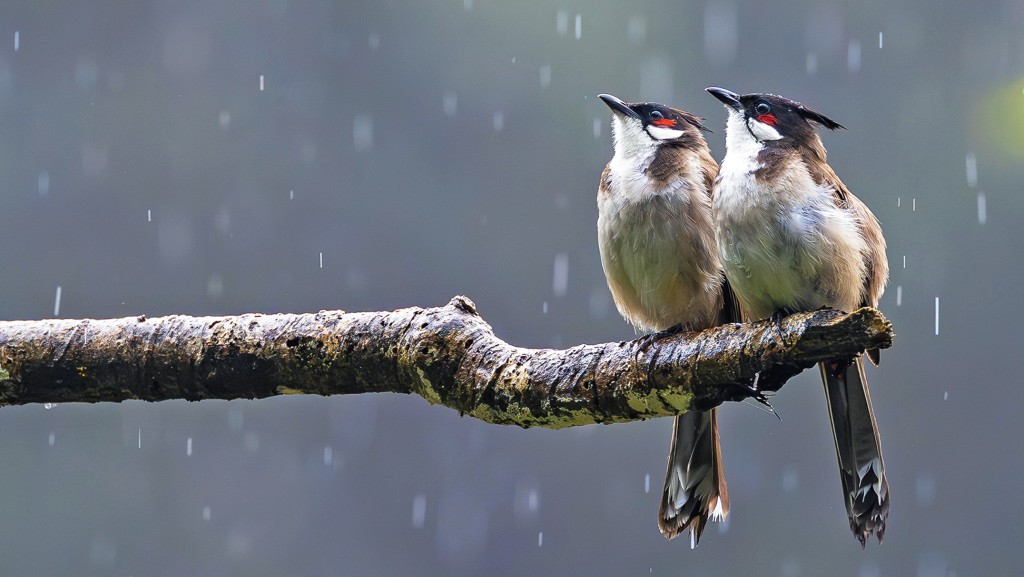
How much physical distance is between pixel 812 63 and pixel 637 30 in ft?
4.75

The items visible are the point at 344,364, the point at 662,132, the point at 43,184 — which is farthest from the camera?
the point at 43,184

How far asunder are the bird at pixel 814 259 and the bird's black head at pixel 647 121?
1.52 feet

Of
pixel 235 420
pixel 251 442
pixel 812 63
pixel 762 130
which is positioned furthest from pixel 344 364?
pixel 812 63

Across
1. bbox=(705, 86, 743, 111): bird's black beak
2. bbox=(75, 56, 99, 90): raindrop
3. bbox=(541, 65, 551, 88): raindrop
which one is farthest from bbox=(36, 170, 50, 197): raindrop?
bbox=(705, 86, 743, 111): bird's black beak

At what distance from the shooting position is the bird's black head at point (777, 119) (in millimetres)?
2219

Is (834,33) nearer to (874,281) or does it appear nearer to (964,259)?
(964,259)

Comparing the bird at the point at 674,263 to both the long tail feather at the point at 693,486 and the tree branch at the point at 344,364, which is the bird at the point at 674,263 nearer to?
the long tail feather at the point at 693,486

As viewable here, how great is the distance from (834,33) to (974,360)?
9.33 ft

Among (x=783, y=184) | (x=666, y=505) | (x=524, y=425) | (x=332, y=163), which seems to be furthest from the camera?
(x=332, y=163)

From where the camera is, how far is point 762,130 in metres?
2.24

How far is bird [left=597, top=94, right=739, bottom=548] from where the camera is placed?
7.39 ft

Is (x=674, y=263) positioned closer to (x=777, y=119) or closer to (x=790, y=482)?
(x=777, y=119)

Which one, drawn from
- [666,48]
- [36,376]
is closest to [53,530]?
[666,48]

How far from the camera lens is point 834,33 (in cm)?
872
